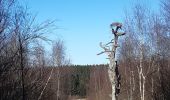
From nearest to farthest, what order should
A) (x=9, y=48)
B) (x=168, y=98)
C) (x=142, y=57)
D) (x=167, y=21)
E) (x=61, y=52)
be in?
1. (x=9, y=48)
2. (x=167, y=21)
3. (x=168, y=98)
4. (x=142, y=57)
5. (x=61, y=52)

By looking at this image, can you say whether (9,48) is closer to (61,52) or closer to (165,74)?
(165,74)

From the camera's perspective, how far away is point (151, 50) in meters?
37.1

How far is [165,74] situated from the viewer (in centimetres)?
3438

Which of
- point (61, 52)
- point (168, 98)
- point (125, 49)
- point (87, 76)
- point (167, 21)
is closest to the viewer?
point (167, 21)

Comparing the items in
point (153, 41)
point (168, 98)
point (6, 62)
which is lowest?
point (168, 98)

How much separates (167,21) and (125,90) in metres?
14.9

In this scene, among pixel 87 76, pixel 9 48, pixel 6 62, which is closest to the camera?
pixel 6 62

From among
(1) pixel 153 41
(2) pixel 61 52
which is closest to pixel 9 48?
(1) pixel 153 41

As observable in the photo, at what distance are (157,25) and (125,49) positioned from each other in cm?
673

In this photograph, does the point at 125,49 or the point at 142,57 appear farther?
the point at 125,49

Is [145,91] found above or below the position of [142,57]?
below

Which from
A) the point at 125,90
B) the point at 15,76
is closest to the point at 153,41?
the point at 125,90

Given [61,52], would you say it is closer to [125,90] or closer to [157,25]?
[125,90]

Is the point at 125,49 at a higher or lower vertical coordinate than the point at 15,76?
higher
